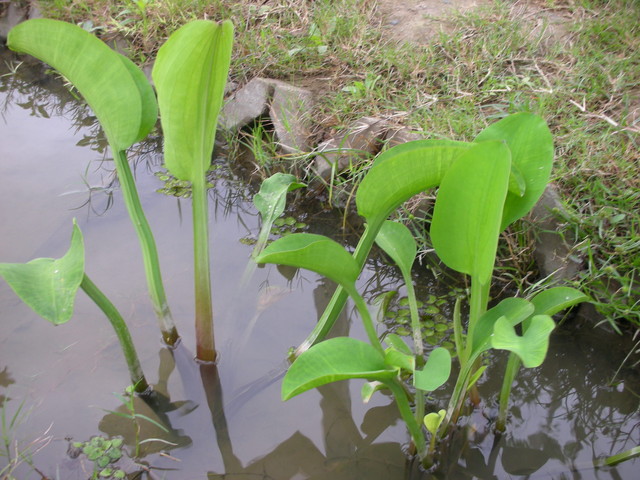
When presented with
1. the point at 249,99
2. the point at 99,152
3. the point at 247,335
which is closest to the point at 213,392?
the point at 247,335

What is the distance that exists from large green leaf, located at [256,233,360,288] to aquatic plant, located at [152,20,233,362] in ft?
1.00

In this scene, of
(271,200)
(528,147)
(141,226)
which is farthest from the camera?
(271,200)

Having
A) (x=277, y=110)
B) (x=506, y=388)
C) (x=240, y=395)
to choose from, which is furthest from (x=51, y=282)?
(x=277, y=110)

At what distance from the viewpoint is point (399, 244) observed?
1.48m

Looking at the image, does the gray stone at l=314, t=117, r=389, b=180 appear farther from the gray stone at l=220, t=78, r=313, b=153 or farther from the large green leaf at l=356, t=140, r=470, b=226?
the large green leaf at l=356, t=140, r=470, b=226

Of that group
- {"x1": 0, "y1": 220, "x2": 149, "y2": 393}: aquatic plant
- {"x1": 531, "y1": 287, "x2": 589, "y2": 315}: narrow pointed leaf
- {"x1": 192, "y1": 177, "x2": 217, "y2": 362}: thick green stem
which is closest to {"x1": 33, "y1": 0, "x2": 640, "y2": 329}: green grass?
{"x1": 531, "y1": 287, "x2": 589, "y2": 315}: narrow pointed leaf

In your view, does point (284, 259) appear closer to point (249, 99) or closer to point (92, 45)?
point (92, 45)

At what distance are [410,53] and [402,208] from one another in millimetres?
A: 756

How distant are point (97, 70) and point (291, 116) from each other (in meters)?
1.00

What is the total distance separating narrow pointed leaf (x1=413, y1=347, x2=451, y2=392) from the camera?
104 cm

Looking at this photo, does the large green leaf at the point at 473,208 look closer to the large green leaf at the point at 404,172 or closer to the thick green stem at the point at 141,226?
the large green leaf at the point at 404,172

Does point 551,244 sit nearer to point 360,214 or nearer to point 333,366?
point 360,214

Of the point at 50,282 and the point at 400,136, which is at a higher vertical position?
the point at 50,282

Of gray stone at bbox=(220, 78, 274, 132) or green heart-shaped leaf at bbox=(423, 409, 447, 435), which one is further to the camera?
gray stone at bbox=(220, 78, 274, 132)
